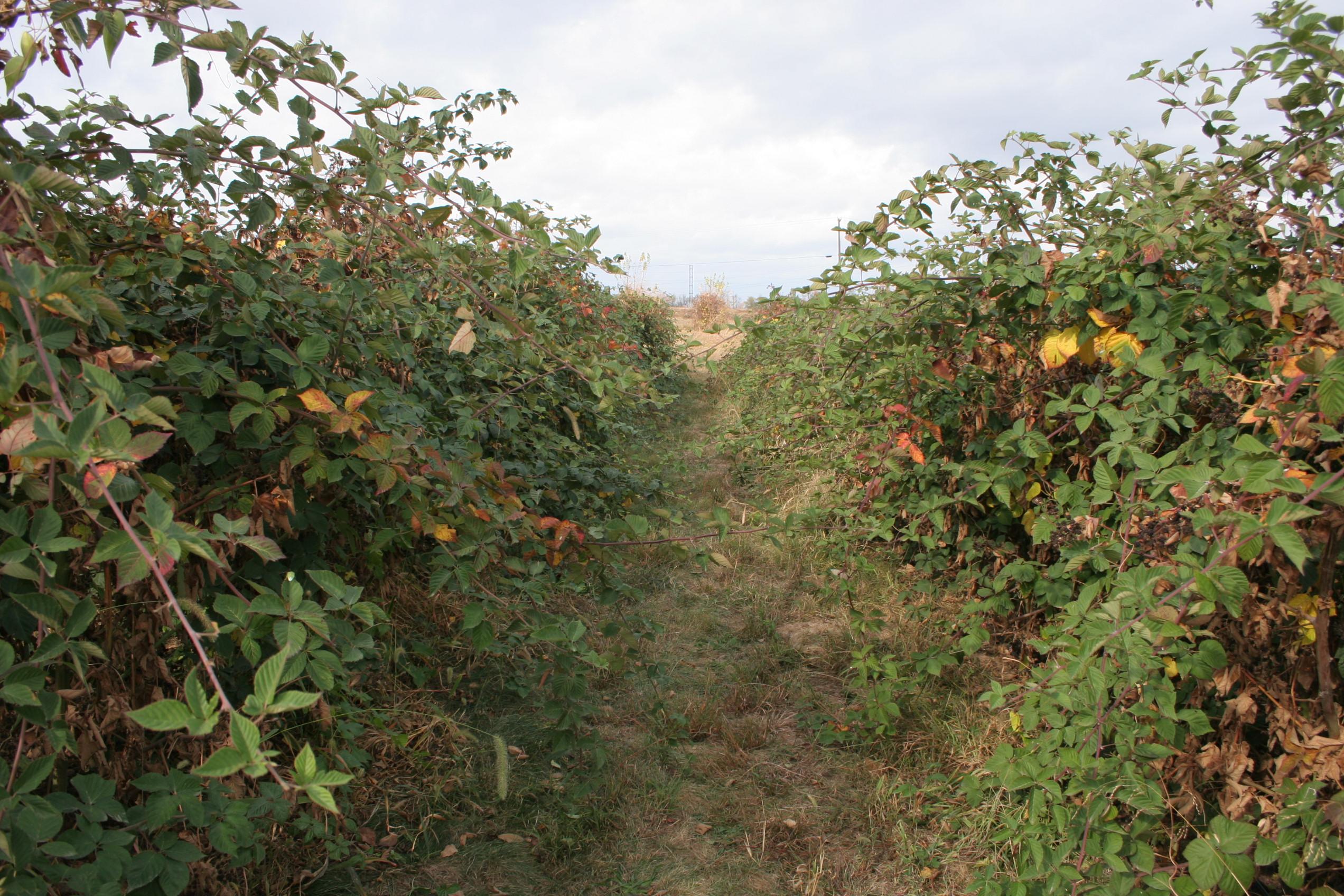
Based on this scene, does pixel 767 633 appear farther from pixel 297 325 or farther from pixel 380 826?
pixel 297 325

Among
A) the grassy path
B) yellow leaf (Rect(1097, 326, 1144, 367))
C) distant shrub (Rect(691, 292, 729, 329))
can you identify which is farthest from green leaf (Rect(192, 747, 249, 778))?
distant shrub (Rect(691, 292, 729, 329))

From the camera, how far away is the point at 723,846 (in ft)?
7.23

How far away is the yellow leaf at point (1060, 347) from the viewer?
2322mm

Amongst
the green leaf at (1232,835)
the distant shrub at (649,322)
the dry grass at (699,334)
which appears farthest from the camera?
the dry grass at (699,334)

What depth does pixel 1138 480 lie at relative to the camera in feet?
6.46

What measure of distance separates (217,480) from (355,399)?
0.40m

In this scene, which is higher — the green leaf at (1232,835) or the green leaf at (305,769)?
the green leaf at (305,769)

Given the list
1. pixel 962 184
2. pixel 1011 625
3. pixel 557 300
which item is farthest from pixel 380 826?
pixel 557 300

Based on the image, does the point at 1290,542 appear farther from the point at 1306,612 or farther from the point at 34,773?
the point at 34,773

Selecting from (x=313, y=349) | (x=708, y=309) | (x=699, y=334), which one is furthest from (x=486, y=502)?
(x=708, y=309)

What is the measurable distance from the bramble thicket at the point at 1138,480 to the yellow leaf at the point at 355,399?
1.47 meters

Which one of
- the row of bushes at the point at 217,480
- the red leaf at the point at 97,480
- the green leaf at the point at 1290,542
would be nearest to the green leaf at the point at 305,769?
the row of bushes at the point at 217,480

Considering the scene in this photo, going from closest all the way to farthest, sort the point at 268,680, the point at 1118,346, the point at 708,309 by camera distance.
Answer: the point at 268,680 < the point at 1118,346 < the point at 708,309

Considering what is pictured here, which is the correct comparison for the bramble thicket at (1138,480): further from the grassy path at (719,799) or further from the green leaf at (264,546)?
the green leaf at (264,546)
